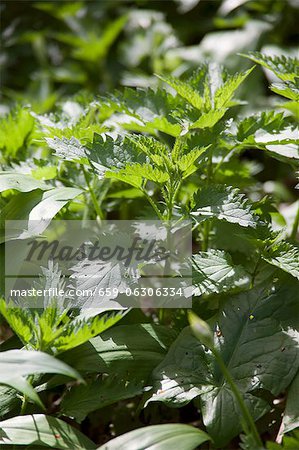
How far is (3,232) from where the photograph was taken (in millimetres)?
1069

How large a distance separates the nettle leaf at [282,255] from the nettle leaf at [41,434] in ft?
1.31

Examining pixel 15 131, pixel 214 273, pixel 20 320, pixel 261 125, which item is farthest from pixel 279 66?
pixel 20 320

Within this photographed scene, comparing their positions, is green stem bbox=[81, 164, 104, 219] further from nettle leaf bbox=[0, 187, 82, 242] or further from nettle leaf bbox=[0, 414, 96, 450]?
nettle leaf bbox=[0, 414, 96, 450]

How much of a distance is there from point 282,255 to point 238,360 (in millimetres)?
183

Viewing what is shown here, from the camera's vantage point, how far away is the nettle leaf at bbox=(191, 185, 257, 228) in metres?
0.94

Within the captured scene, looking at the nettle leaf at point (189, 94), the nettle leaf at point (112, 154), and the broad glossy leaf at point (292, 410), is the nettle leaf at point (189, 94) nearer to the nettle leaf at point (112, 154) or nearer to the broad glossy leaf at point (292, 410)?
the nettle leaf at point (112, 154)

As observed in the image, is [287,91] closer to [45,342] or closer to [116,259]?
[116,259]

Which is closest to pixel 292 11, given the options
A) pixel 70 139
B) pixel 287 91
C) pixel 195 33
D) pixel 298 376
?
pixel 195 33

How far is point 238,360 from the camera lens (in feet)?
3.09

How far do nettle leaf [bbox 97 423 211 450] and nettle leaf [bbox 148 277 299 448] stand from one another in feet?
0.19

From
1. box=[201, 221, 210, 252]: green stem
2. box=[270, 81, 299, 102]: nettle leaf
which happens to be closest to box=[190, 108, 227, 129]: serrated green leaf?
box=[270, 81, 299, 102]: nettle leaf

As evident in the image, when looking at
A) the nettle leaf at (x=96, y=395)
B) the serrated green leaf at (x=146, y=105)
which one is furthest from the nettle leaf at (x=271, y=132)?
the nettle leaf at (x=96, y=395)

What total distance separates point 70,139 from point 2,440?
0.48m

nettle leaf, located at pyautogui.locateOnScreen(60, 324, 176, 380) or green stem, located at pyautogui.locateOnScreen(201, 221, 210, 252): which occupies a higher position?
green stem, located at pyautogui.locateOnScreen(201, 221, 210, 252)
